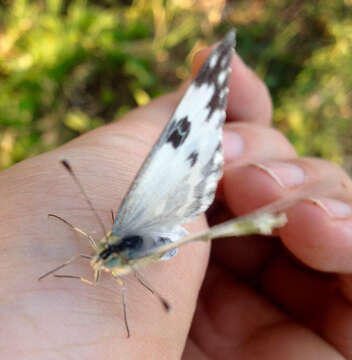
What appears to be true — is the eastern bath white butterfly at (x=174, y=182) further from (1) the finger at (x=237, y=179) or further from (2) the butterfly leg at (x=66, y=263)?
(1) the finger at (x=237, y=179)

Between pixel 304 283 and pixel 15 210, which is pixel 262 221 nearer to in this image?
pixel 15 210

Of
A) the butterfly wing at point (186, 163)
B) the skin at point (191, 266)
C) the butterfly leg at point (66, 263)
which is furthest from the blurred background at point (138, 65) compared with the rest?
the butterfly leg at point (66, 263)

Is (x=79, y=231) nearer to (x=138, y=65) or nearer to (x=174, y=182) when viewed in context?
(x=174, y=182)

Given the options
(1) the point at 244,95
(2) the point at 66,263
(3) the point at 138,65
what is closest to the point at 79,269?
(2) the point at 66,263

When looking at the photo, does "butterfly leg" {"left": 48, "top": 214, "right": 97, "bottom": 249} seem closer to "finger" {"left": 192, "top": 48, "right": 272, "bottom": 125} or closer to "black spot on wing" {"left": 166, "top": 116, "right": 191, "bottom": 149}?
"black spot on wing" {"left": 166, "top": 116, "right": 191, "bottom": 149}

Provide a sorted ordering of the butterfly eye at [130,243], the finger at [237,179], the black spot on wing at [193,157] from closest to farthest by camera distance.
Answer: the butterfly eye at [130,243] → the black spot on wing at [193,157] → the finger at [237,179]

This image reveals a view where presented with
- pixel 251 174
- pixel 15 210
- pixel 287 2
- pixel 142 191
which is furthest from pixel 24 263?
pixel 287 2
